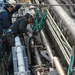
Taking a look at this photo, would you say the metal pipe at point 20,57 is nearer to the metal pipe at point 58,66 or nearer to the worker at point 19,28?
the worker at point 19,28

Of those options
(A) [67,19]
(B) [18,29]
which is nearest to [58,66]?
(A) [67,19]

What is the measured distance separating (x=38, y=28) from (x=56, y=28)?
5.27 feet

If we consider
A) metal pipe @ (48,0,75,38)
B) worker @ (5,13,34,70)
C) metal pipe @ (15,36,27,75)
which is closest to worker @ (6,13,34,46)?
worker @ (5,13,34,70)

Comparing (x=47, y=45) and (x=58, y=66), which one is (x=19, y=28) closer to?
(x=47, y=45)

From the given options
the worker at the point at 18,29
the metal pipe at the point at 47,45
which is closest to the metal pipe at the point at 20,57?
the worker at the point at 18,29

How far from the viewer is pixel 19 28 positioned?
327 inches

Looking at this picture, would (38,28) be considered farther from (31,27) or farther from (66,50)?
(66,50)

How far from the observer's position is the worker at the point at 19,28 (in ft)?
26.8

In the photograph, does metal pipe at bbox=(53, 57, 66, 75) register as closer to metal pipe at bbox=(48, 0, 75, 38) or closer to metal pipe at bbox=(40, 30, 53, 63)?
metal pipe at bbox=(40, 30, 53, 63)

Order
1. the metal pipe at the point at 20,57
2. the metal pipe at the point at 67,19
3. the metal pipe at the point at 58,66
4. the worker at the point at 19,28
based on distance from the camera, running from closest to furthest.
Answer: the metal pipe at the point at 58,66 < the metal pipe at the point at 67,19 < the metal pipe at the point at 20,57 < the worker at the point at 19,28

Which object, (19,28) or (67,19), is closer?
(67,19)

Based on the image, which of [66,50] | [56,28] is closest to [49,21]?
[56,28]

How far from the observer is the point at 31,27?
8.90 m

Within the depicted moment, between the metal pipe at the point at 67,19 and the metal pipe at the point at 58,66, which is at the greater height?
the metal pipe at the point at 67,19
